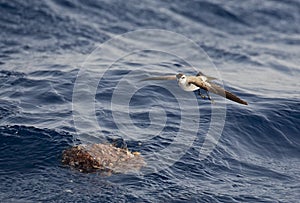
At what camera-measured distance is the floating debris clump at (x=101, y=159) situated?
10.5 meters

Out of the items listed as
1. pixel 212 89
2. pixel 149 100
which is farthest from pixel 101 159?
pixel 149 100

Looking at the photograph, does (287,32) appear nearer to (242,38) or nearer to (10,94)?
(242,38)

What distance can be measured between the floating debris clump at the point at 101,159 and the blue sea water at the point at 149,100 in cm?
25

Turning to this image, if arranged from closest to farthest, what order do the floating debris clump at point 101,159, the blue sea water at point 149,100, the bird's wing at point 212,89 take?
1. the bird's wing at point 212,89
2. the blue sea water at point 149,100
3. the floating debris clump at point 101,159

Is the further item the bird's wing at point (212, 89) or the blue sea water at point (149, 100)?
the blue sea water at point (149, 100)

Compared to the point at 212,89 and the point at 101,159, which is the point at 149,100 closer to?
the point at 101,159

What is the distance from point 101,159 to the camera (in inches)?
417

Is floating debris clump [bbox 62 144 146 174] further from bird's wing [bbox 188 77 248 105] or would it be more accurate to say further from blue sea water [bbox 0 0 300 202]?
bird's wing [bbox 188 77 248 105]

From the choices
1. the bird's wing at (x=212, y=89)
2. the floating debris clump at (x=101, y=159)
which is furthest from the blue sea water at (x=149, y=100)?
the bird's wing at (x=212, y=89)

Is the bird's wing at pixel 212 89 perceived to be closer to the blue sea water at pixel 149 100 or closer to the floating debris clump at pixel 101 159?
the blue sea water at pixel 149 100

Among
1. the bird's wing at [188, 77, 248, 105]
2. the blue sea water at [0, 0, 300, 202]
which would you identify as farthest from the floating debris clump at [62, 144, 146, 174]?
the bird's wing at [188, 77, 248, 105]

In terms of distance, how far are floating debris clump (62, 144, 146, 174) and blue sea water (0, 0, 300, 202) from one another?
9.7 inches

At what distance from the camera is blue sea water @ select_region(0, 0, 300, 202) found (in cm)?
1033

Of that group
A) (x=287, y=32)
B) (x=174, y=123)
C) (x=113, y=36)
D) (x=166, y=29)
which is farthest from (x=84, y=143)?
(x=287, y=32)
